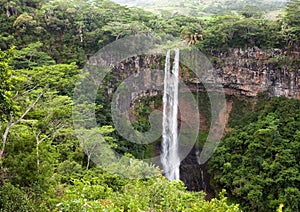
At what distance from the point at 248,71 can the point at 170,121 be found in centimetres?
569

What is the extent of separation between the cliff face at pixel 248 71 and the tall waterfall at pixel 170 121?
1.80ft

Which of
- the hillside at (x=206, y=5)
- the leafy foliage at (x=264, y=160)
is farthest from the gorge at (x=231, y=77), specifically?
the hillside at (x=206, y=5)

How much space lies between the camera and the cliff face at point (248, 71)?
19484mm

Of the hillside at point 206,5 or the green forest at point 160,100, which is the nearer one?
the green forest at point 160,100

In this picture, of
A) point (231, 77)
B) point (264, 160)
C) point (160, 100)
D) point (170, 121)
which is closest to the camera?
point (264, 160)

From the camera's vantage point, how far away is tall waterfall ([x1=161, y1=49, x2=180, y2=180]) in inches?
820

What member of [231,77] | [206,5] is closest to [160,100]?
[231,77]

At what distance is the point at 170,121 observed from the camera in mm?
21625

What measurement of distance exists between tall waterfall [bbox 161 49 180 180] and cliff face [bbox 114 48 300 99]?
547mm

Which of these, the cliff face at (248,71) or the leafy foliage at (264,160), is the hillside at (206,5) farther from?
the leafy foliage at (264,160)

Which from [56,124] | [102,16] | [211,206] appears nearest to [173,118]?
[102,16]

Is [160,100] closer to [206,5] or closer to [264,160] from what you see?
[264,160]

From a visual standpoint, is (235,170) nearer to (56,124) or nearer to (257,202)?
(257,202)

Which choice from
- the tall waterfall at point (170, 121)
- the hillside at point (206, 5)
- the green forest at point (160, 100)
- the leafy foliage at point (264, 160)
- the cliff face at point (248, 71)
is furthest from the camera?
the hillside at point (206, 5)
